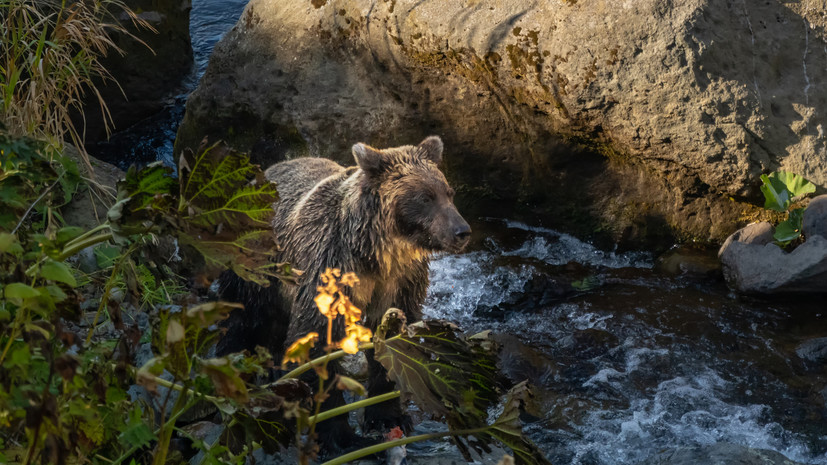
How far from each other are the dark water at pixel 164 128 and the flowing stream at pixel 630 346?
3.79m

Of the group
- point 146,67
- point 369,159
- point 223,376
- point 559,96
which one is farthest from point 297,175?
point 146,67

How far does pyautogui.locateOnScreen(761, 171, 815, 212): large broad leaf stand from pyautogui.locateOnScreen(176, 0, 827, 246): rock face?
123mm

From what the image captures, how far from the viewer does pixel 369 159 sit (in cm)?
491

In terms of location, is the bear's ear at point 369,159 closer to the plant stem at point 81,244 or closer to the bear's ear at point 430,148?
the bear's ear at point 430,148

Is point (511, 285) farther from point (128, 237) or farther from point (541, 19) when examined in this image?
point (128, 237)

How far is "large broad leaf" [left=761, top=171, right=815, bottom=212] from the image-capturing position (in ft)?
22.1

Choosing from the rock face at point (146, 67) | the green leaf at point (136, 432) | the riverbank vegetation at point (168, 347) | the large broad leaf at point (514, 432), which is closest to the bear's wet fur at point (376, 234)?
the riverbank vegetation at point (168, 347)

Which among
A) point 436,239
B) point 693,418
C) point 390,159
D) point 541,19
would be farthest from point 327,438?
point 541,19

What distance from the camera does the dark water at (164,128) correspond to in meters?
9.53

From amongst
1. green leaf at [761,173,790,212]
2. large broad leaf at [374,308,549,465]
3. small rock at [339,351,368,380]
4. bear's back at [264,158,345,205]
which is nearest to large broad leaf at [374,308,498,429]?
large broad leaf at [374,308,549,465]

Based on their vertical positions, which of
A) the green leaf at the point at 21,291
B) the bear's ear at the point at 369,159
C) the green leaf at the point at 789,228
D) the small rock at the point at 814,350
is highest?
the green leaf at the point at 21,291

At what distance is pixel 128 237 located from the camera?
2.34 metres

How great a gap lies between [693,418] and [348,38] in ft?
15.2

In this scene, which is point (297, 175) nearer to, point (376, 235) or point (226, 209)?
point (376, 235)
